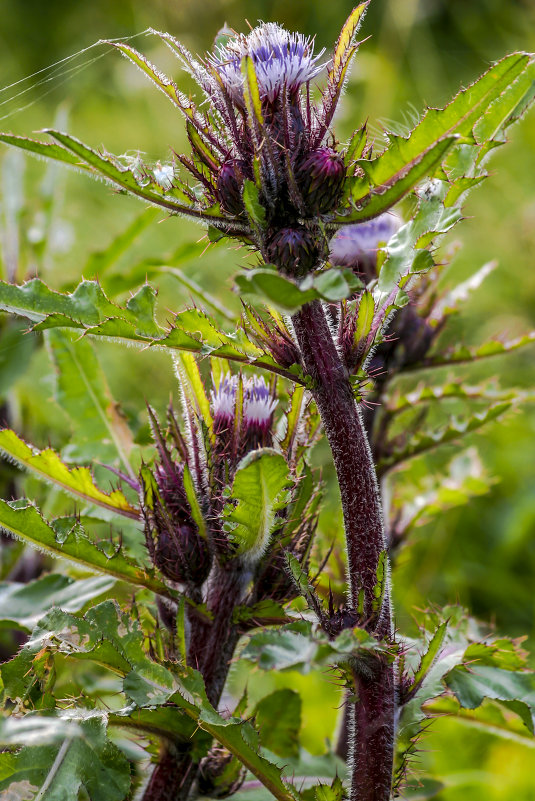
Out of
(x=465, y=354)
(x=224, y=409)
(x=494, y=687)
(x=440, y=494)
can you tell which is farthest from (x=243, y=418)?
(x=440, y=494)

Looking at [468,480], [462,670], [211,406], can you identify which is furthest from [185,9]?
[462,670]

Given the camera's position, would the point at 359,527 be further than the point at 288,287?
Yes

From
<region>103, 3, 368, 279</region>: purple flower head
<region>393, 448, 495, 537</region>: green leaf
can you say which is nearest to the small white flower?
<region>103, 3, 368, 279</region>: purple flower head

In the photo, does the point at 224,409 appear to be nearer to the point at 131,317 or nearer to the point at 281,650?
the point at 131,317

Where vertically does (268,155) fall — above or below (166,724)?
above

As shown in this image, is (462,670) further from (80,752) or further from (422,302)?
(422,302)

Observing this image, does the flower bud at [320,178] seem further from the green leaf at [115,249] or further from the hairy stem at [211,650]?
the green leaf at [115,249]

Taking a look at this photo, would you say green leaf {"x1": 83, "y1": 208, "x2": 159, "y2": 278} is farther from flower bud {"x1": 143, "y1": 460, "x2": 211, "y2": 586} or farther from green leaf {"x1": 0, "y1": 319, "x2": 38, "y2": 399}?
flower bud {"x1": 143, "y1": 460, "x2": 211, "y2": 586}
